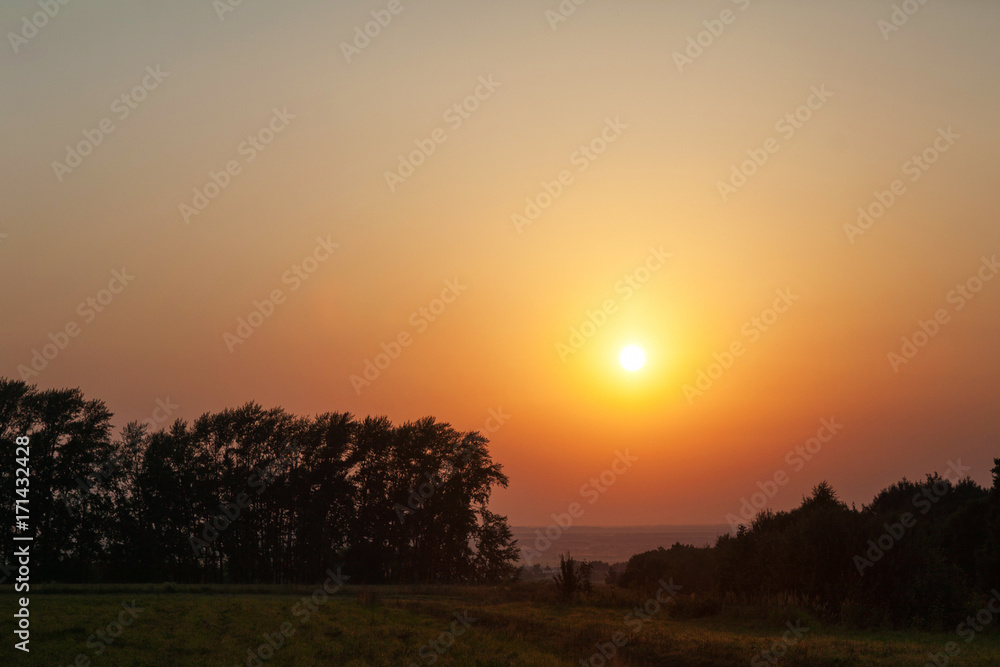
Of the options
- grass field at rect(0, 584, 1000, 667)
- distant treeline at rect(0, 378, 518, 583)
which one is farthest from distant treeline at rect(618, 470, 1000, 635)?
distant treeline at rect(0, 378, 518, 583)

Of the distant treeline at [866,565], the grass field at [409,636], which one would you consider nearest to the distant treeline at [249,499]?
the grass field at [409,636]

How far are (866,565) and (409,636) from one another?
→ 17.8m

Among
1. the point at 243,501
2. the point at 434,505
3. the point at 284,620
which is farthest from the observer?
the point at 434,505

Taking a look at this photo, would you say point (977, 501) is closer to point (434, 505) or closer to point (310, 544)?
point (434, 505)

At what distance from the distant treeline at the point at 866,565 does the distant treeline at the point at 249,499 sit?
89.7 feet

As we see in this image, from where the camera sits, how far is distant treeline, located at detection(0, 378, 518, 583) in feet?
175

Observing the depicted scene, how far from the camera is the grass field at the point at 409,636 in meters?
23.5

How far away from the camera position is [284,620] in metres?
30.5

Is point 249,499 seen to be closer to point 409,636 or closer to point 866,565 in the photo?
point 409,636

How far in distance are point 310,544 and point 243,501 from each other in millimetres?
6055

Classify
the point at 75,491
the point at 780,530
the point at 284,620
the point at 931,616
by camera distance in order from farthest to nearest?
the point at 75,491
the point at 780,530
the point at 284,620
the point at 931,616

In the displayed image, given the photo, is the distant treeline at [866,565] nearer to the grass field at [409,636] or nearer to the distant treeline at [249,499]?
the grass field at [409,636]

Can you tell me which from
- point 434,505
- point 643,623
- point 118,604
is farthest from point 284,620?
point 434,505

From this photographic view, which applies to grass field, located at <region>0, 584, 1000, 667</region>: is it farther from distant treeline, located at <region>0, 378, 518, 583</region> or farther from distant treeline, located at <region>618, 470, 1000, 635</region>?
distant treeline, located at <region>0, 378, 518, 583</region>
